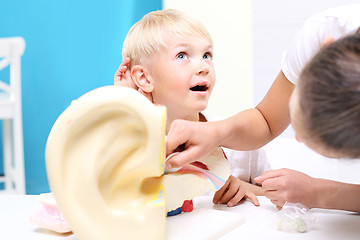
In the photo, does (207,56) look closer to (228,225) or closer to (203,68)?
(203,68)

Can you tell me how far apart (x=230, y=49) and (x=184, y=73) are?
1.86 m

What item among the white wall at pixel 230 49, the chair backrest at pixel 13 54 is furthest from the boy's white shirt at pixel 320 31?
the white wall at pixel 230 49

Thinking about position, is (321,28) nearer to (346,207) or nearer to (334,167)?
(346,207)

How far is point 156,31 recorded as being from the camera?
42.3 inches

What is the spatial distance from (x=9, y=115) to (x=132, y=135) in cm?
163

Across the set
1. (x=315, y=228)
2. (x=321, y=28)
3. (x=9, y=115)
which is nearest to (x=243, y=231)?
(x=315, y=228)

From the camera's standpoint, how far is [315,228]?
707 millimetres

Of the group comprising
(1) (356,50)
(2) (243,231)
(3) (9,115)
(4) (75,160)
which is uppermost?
(1) (356,50)

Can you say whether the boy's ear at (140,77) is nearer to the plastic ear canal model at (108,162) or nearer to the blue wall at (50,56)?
the plastic ear canal model at (108,162)

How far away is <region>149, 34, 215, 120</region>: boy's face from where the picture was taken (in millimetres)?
1026

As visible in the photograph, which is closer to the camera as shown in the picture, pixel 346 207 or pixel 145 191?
pixel 145 191

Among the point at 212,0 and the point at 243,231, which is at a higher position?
the point at 212,0

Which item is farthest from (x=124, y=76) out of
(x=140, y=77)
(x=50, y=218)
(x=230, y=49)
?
(x=230, y=49)

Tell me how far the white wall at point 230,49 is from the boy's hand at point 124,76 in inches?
64.9
